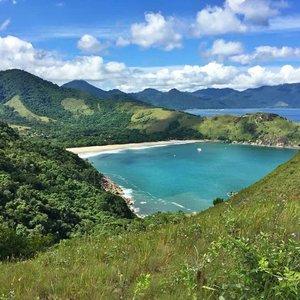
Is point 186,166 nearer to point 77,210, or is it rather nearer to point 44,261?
point 77,210

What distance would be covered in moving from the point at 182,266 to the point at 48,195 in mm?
95898

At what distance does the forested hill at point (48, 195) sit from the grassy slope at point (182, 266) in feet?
133

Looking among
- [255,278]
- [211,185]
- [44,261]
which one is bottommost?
[211,185]

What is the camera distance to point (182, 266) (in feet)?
17.2

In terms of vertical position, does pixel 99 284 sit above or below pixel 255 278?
below

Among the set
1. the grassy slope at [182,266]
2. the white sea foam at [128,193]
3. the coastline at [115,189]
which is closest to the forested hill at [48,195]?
the coastline at [115,189]

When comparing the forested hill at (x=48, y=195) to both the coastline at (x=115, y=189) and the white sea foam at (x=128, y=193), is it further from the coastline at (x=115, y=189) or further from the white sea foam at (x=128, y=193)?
the white sea foam at (x=128, y=193)

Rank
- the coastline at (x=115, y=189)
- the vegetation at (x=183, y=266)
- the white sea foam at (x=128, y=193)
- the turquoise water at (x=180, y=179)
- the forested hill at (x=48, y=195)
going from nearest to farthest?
1. the vegetation at (x=183, y=266)
2. the forested hill at (x=48, y=195)
3. the turquoise water at (x=180, y=179)
4. the coastline at (x=115, y=189)
5. the white sea foam at (x=128, y=193)

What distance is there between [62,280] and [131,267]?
1147 millimetres

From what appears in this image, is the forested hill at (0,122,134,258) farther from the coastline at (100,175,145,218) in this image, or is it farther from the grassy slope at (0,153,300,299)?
the grassy slope at (0,153,300,299)

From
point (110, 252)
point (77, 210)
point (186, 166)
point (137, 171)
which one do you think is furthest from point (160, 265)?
point (186, 166)

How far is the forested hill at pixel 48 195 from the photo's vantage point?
69125mm

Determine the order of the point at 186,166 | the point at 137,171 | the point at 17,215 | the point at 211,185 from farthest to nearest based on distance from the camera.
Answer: the point at 186,166 < the point at 137,171 < the point at 211,185 < the point at 17,215

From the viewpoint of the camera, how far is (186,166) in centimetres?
18312
